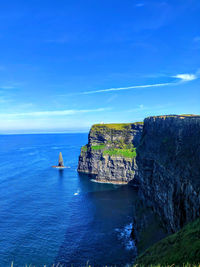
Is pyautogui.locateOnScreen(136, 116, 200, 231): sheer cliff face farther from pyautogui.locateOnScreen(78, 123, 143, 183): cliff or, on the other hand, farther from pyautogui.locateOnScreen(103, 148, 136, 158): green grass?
pyautogui.locateOnScreen(103, 148, 136, 158): green grass

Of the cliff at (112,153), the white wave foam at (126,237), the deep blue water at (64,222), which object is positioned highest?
the cliff at (112,153)

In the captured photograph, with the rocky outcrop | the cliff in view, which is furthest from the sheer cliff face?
the cliff

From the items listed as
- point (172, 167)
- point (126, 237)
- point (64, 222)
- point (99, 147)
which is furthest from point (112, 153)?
point (172, 167)

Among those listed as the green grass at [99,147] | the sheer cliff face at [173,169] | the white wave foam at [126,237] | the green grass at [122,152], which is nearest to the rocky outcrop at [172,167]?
the sheer cliff face at [173,169]

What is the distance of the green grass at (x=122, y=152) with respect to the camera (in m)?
134

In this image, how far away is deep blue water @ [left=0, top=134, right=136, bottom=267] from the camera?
172 ft

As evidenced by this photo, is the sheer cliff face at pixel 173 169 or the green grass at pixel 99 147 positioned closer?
the sheer cliff face at pixel 173 169

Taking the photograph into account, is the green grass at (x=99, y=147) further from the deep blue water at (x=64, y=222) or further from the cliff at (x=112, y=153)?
the deep blue water at (x=64, y=222)

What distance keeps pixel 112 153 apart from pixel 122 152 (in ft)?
21.1

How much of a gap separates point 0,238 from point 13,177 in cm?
7144

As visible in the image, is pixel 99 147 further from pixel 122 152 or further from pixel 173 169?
pixel 173 169

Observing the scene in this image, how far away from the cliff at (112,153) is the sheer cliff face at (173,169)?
65.4 metres

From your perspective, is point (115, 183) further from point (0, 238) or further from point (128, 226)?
point (0, 238)

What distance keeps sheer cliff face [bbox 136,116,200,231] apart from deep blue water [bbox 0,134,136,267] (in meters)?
16.0
